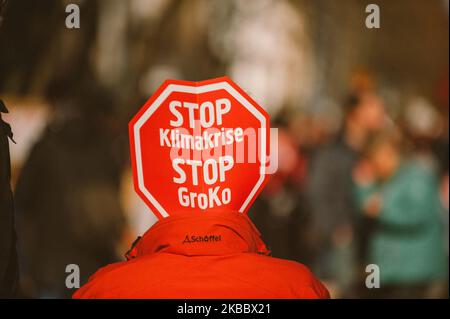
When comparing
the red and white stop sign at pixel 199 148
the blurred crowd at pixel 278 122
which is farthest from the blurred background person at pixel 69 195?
the red and white stop sign at pixel 199 148

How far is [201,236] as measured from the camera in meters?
1.57

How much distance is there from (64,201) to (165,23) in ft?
2.98

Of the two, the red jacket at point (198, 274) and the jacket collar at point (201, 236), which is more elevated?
the jacket collar at point (201, 236)

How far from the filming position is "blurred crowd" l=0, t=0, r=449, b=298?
268cm

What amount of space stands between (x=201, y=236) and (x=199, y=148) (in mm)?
1065

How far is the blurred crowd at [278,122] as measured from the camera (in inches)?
105

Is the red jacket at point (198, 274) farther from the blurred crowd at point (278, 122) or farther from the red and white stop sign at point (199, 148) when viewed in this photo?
the blurred crowd at point (278, 122)

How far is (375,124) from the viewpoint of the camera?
8.87 feet

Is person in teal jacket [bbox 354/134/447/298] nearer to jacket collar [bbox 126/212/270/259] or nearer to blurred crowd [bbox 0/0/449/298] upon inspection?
blurred crowd [bbox 0/0/449/298]

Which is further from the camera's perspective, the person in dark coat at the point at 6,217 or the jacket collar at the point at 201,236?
the person in dark coat at the point at 6,217

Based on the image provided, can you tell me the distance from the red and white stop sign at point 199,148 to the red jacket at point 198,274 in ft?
3.18

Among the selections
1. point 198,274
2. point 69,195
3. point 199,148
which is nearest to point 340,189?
point 199,148

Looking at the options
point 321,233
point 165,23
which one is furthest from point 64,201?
point 321,233

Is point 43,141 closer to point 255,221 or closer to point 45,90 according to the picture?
point 45,90
